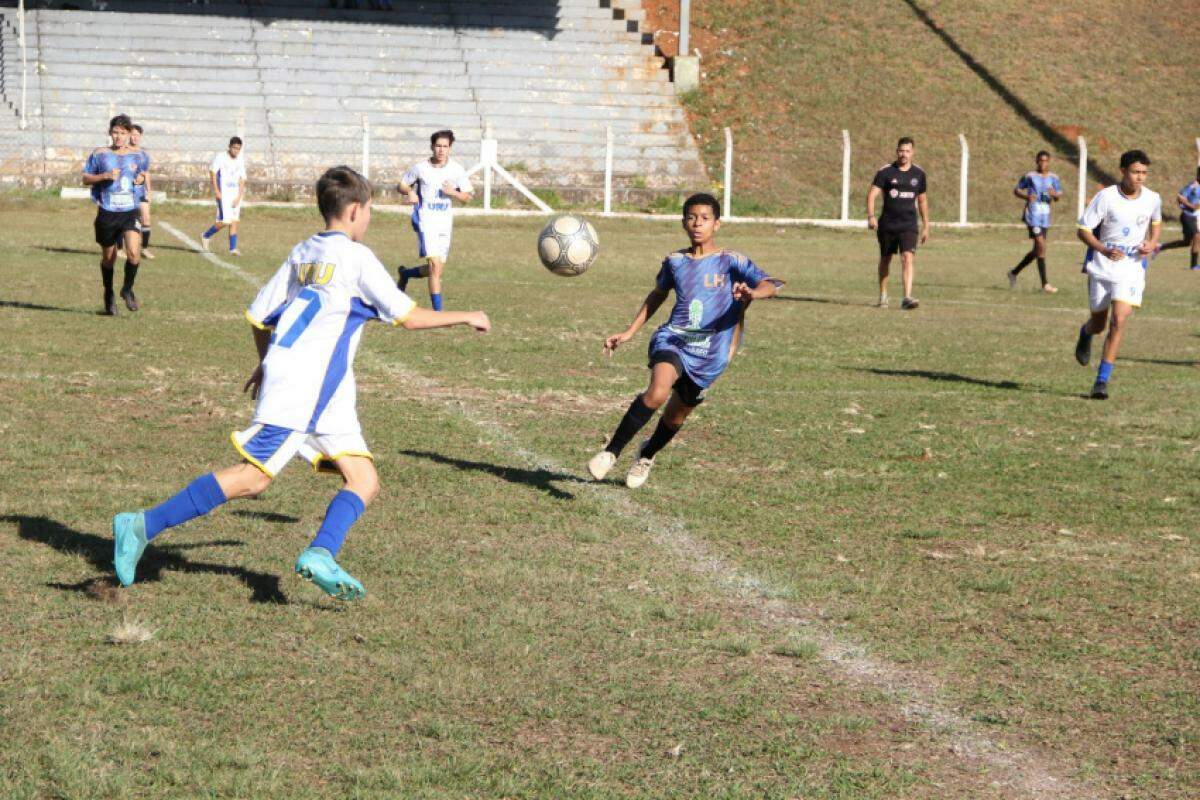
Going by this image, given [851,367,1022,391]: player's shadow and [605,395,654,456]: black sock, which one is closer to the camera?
[605,395,654,456]: black sock

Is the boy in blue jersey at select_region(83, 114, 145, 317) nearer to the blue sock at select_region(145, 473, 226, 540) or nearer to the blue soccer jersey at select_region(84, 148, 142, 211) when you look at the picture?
the blue soccer jersey at select_region(84, 148, 142, 211)

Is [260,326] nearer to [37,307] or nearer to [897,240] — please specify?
[37,307]

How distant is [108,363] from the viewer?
12.4 metres

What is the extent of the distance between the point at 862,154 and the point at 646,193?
780cm

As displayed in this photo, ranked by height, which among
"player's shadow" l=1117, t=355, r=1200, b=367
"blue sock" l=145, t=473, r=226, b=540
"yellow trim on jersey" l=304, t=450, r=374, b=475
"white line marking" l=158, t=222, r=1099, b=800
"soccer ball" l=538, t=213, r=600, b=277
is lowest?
"white line marking" l=158, t=222, r=1099, b=800

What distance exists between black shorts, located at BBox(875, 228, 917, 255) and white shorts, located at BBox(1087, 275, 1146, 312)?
6.95 meters

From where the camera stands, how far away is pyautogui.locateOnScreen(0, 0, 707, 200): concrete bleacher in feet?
120

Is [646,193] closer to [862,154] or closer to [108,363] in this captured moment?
[862,154]

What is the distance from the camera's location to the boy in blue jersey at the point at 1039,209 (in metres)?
23.2

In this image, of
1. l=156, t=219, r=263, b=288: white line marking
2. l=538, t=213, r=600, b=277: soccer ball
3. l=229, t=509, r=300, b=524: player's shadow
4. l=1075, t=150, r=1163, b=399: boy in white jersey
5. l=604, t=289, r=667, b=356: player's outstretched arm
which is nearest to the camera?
l=229, t=509, r=300, b=524: player's shadow

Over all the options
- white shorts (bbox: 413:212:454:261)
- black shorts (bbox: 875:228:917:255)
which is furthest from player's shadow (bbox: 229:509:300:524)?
black shorts (bbox: 875:228:917:255)

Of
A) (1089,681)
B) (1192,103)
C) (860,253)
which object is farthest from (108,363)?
(1192,103)

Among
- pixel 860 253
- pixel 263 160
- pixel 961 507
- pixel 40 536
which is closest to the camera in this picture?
pixel 40 536

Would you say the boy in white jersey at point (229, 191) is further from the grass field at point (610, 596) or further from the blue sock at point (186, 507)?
the blue sock at point (186, 507)
